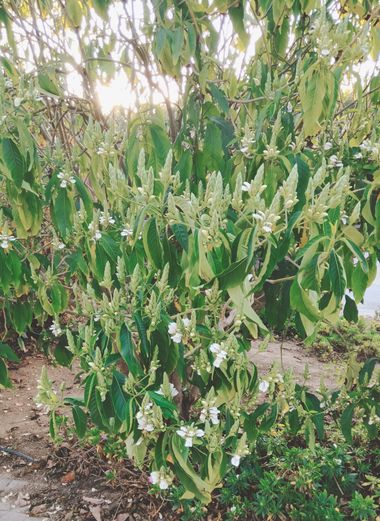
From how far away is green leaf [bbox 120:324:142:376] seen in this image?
47.3 inches

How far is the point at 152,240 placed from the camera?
113 centimetres

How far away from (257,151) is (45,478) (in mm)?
2004

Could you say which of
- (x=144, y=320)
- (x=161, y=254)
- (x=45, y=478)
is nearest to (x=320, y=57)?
(x=161, y=254)

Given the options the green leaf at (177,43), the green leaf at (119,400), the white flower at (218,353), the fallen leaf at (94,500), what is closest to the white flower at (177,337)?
the white flower at (218,353)

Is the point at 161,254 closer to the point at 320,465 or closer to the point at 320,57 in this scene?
the point at 320,57

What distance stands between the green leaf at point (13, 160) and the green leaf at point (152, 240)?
20.8 inches

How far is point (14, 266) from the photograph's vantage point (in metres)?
1.59

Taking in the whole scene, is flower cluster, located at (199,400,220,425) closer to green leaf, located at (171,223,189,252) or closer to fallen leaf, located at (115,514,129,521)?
green leaf, located at (171,223,189,252)

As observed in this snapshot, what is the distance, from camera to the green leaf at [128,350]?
120 cm

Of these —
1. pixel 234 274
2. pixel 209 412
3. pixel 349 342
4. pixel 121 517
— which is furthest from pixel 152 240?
pixel 349 342

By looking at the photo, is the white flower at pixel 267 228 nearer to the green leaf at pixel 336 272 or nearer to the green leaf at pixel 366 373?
the green leaf at pixel 336 272

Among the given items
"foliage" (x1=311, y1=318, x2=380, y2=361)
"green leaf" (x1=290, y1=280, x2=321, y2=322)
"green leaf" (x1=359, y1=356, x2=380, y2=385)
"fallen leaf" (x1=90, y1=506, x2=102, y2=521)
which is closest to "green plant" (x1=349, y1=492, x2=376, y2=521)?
"green leaf" (x1=359, y1=356, x2=380, y2=385)

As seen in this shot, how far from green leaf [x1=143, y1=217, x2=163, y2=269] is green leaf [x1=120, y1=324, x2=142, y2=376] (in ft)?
0.70

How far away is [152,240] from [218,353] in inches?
15.5
